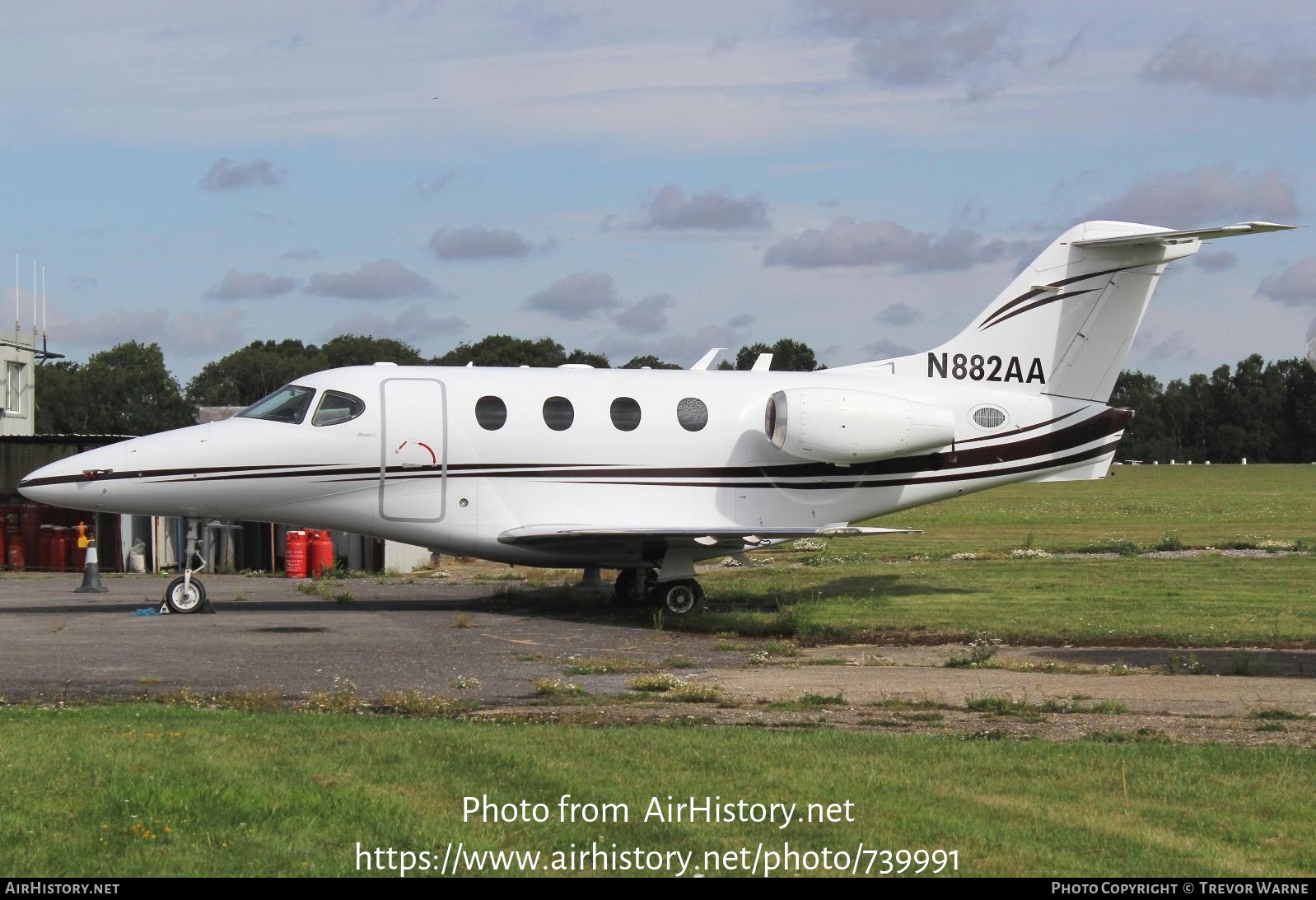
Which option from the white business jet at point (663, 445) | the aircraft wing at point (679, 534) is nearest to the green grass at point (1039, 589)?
the aircraft wing at point (679, 534)

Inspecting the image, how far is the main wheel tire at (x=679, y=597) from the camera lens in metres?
19.3

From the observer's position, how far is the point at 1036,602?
19531mm

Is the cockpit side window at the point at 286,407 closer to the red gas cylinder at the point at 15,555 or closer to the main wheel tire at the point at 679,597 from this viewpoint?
the main wheel tire at the point at 679,597

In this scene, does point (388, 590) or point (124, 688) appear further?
point (388, 590)

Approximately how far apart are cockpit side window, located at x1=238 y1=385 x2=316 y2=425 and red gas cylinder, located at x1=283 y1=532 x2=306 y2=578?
24.1 feet

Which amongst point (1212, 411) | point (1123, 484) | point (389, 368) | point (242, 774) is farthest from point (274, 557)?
point (1212, 411)

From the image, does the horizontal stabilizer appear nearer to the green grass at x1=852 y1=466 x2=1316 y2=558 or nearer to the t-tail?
the t-tail

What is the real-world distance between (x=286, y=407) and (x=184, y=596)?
288 cm

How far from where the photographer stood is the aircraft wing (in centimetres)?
1823

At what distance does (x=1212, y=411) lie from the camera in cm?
14125

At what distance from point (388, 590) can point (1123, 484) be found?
199ft

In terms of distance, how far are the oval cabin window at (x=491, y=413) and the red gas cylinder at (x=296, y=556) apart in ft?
27.5
